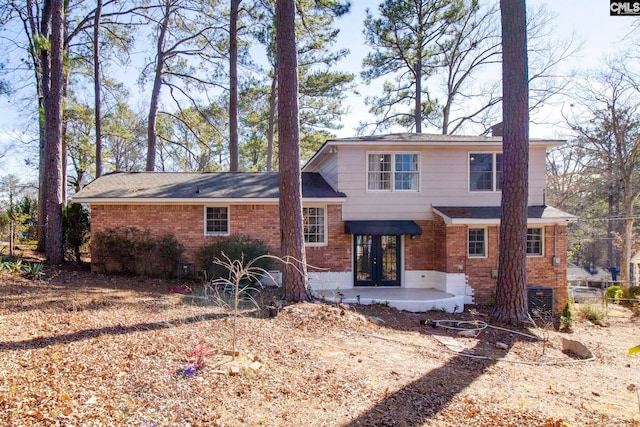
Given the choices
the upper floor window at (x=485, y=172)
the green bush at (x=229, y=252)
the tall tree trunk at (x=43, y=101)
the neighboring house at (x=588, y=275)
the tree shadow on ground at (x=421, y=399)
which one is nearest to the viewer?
the tree shadow on ground at (x=421, y=399)

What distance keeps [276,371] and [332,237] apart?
7.85 meters

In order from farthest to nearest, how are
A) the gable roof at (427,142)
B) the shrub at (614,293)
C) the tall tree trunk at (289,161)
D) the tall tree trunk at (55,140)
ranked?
the shrub at (614,293) → the gable roof at (427,142) → the tall tree trunk at (55,140) → the tall tree trunk at (289,161)

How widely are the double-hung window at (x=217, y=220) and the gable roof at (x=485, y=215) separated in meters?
6.54

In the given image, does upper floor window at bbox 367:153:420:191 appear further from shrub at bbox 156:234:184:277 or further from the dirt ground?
shrub at bbox 156:234:184:277

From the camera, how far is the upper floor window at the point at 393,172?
12773 millimetres

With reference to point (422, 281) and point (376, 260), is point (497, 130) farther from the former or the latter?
point (376, 260)

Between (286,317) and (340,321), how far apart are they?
3.37 feet

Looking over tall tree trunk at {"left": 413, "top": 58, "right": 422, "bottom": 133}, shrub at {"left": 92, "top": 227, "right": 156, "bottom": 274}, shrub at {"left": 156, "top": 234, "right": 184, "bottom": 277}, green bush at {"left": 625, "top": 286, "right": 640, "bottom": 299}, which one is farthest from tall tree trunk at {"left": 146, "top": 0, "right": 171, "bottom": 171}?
green bush at {"left": 625, "top": 286, "right": 640, "bottom": 299}

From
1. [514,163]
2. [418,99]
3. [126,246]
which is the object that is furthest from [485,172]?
[126,246]

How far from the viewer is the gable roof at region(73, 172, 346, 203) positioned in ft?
38.5

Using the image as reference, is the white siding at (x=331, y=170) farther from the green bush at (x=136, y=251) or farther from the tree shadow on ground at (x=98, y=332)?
the tree shadow on ground at (x=98, y=332)

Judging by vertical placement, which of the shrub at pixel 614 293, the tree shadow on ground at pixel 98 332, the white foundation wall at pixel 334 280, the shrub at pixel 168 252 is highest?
the shrub at pixel 168 252

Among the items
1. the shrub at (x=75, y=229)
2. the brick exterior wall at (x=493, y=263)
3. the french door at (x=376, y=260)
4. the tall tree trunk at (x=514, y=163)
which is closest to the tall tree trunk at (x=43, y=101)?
the shrub at (x=75, y=229)

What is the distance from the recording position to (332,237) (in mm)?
12430
